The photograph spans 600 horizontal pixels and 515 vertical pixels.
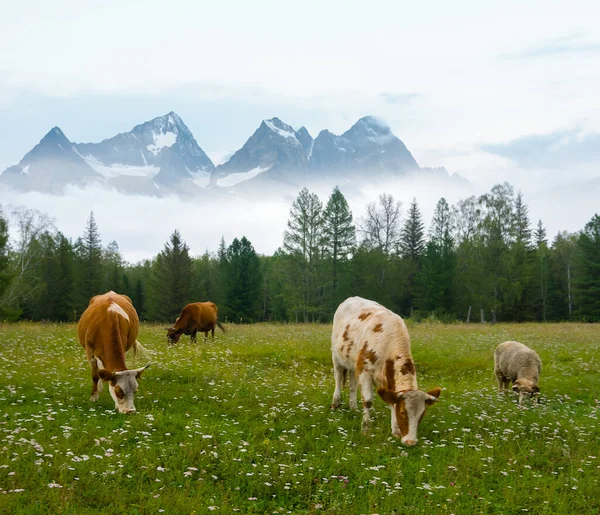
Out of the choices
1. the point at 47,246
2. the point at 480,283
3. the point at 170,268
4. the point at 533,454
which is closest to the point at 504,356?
the point at 533,454

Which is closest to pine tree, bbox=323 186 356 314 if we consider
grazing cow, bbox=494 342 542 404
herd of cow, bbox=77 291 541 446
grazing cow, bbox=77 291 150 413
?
grazing cow, bbox=494 342 542 404

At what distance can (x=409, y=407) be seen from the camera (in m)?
8.36

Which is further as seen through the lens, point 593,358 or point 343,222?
point 343,222

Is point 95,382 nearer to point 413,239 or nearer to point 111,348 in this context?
point 111,348

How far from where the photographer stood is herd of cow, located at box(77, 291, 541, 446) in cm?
855

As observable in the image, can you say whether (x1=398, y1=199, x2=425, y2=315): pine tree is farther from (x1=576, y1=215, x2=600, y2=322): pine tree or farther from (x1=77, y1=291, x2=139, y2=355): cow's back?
(x1=77, y1=291, x2=139, y2=355): cow's back

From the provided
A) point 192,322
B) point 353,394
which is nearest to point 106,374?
point 353,394

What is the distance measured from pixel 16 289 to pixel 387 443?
59372 mm

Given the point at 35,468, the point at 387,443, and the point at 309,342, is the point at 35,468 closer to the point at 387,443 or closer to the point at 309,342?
the point at 387,443

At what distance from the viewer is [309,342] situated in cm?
2188

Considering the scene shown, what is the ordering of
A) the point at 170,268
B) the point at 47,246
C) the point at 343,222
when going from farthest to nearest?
1. the point at 47,246
2. the point at 170,268
3. the point at 343,222

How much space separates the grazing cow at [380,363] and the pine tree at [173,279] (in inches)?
1975

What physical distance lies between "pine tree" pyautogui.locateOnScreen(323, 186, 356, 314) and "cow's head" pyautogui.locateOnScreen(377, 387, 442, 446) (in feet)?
148

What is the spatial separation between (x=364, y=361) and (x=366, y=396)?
2.30 feet
